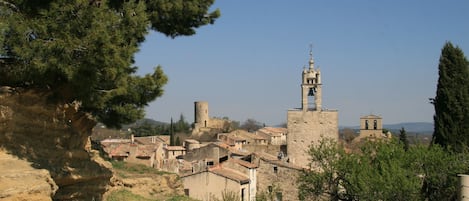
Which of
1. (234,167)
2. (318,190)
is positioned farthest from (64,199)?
(234,167)

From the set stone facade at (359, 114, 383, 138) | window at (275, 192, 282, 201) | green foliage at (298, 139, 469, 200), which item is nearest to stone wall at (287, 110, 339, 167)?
window at (275, 192, 282, 201)

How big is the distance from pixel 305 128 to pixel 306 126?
186mm

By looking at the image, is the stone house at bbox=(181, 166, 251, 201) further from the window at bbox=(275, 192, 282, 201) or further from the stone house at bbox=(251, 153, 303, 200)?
the stone house at bbox=(251, 153, 303, 200)

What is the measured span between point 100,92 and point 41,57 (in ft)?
4.92

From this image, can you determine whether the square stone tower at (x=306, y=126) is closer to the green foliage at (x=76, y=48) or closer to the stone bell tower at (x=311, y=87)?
the stone bell tower at (x=311, y=87)

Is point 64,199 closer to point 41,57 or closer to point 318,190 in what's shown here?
point 41,57

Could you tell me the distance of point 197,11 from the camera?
11.8 meters

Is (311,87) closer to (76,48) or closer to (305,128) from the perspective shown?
(305,128)

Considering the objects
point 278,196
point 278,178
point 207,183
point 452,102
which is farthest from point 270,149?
point 452,102

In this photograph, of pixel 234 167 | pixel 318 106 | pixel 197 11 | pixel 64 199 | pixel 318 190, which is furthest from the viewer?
pixel 318 106

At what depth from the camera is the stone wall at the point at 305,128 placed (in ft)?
131

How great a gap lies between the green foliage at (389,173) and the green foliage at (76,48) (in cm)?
1182

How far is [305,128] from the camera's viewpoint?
132ft

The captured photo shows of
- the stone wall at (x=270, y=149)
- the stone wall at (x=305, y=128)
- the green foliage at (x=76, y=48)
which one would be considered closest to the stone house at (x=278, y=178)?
the stone wall at (x=305, y=128)
